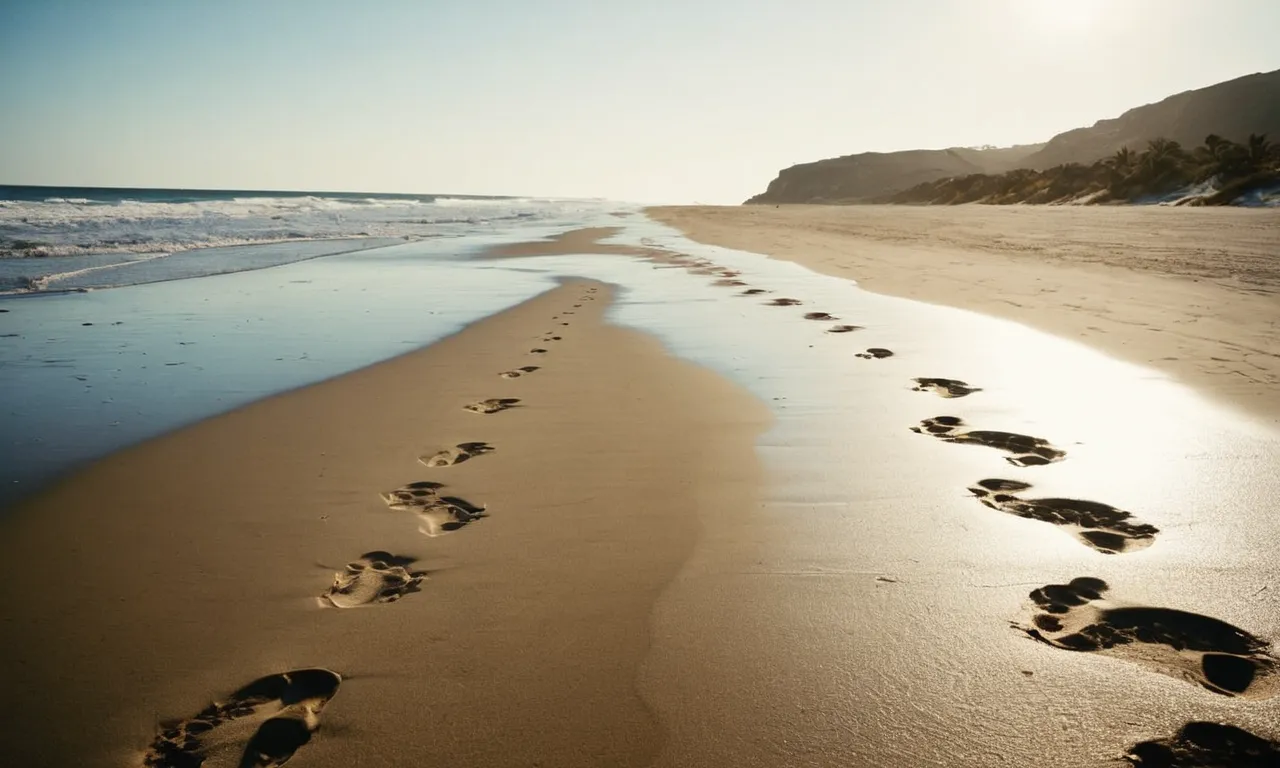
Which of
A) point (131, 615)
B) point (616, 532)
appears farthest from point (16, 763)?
point (616, 532)

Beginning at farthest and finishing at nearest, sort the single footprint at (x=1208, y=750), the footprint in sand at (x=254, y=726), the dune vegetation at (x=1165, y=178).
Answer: the dune vegetation at (x=1165, y=178) < the footprint in sand at (x=254, y=726) < the single footprint at (x=1208, y=750)

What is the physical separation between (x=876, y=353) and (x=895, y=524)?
3.17 meters

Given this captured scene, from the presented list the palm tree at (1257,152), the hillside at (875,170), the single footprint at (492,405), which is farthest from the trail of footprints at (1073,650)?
the hillside at (875,170)

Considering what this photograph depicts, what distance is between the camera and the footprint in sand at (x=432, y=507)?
282 cm

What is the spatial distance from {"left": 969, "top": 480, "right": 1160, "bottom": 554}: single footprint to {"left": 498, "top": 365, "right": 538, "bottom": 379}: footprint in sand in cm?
326

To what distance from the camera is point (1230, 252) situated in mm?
10562

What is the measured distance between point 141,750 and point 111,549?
1267 millimetres

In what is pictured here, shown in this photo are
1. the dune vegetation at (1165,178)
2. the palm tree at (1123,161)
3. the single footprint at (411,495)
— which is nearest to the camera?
the single footprint at (411,495)

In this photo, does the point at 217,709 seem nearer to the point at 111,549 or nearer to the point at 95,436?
the point at 111,549

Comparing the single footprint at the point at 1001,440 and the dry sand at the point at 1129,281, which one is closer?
the single footprint at the point at 1001,440

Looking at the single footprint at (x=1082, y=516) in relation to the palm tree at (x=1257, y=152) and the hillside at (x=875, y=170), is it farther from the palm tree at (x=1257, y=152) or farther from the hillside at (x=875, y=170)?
the hillside at (x=875, y=170)

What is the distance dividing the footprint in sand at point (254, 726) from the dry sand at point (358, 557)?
38mm

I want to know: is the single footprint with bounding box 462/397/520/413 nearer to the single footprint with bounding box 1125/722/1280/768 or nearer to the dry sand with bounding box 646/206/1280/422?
the single footprint with bounding box 1125/722/1280/768

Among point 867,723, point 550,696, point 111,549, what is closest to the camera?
point 867,723
